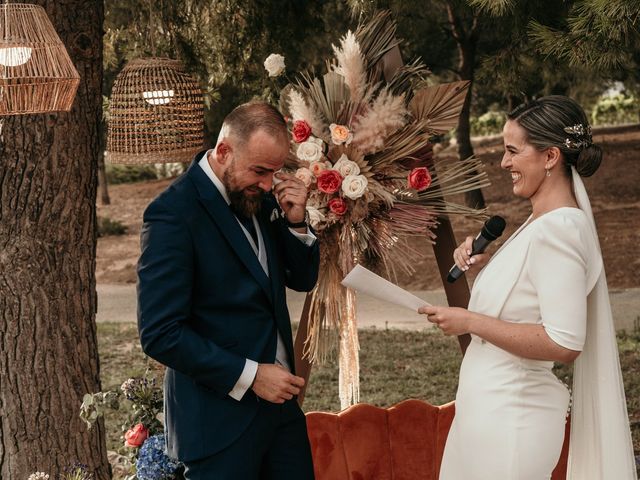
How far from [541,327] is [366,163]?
0.98 meters

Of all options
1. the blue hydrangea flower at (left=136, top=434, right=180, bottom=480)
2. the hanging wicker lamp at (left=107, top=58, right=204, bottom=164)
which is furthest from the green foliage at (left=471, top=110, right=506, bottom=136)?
the blue hydrangea flower at (left=136, top=434, right=180, bottom=480)

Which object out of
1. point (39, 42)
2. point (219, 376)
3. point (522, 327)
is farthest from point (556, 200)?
point (39, 42)

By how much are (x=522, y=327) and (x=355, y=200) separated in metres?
0.90

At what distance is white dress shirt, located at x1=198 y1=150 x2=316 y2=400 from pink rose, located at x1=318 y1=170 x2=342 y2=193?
404 millimetres

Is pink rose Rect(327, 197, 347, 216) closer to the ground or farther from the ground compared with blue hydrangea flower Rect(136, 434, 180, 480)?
farther from the ground

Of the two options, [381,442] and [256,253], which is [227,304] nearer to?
[256,253]

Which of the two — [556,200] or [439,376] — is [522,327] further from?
[439,376]

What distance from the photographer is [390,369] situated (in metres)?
7.68

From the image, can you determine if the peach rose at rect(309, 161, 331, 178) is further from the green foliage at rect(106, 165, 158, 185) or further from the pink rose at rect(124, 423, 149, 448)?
the green foliage at rect(106, 165, 158, 185)

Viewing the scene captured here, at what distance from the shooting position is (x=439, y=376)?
7.39 meters

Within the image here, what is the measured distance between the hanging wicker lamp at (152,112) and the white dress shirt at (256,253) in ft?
5.58

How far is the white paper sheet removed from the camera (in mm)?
2818

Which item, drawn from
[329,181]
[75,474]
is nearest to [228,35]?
[329,181]

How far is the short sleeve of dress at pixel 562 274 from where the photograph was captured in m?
2.52
